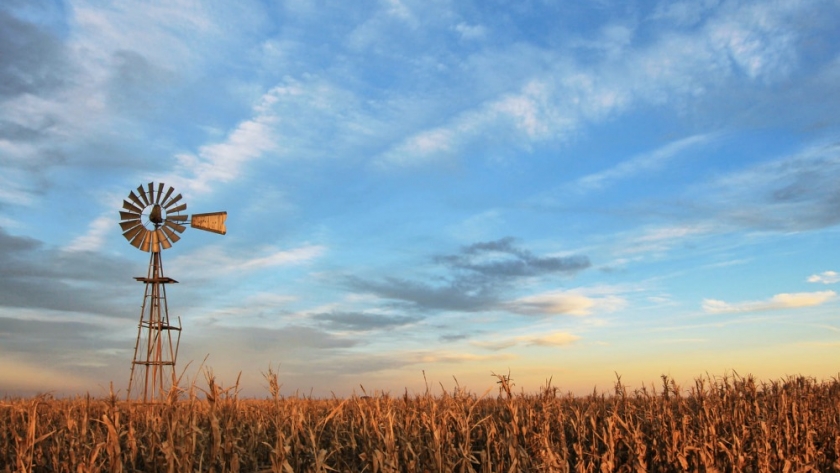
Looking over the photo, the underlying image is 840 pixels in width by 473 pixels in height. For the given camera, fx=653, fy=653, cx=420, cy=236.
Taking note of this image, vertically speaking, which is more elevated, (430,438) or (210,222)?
(210,222)

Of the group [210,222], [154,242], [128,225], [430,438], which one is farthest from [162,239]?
[430,438]

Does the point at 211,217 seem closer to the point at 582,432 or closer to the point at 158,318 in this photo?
the point at 158,318

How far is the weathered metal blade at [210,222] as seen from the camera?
33.5 metres

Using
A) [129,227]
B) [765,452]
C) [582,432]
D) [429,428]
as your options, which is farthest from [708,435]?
[129,227]

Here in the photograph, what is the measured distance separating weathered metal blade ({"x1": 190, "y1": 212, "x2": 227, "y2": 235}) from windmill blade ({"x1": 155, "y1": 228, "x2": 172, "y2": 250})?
1872mm

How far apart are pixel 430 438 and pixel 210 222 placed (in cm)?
2826

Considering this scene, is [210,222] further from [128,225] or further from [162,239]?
[128,225]

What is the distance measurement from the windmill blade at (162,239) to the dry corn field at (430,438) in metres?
19.6

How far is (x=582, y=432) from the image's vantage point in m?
9.16

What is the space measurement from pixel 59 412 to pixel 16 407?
75 centimetres

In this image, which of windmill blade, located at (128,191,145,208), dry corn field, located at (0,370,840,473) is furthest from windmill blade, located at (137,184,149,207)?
dry corn field, located at (0,370,840,473)

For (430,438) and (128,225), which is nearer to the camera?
(430,438)

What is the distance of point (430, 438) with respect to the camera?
7934 millimetres

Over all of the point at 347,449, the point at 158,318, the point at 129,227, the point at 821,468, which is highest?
the point at 129,227
